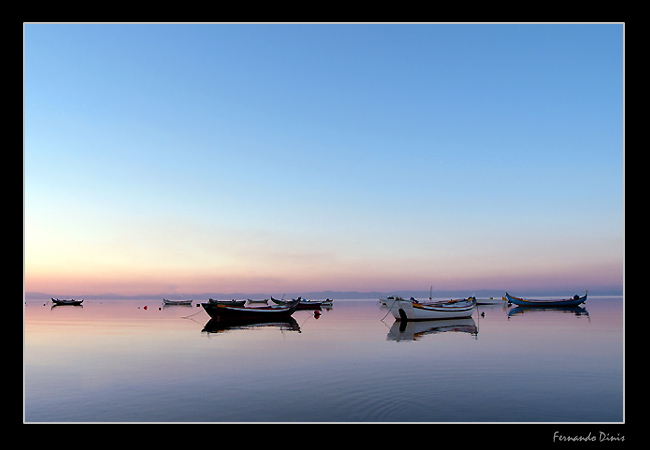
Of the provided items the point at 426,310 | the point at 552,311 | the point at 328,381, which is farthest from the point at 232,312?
the point at 552,311

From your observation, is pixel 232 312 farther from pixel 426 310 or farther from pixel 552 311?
pixel 552 311

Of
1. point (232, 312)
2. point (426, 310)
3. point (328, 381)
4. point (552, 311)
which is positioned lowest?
point (552, 311)

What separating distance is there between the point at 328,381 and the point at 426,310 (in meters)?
36.6

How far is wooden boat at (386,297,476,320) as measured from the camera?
173 feet

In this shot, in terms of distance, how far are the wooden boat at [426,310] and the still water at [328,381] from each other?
1815cm

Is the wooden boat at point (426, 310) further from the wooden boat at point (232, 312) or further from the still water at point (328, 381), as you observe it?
the still water at point (328, 381)

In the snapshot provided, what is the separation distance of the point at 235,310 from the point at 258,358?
31.6 meters

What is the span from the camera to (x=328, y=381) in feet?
62.2

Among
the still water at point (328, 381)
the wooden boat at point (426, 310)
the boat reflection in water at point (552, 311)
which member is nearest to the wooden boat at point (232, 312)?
the wooden boat at point (426, 310)

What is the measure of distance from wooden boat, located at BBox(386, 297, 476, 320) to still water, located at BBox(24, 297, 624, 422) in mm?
18151

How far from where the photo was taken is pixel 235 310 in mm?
56219

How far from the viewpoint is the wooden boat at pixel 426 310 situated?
52.6 m
